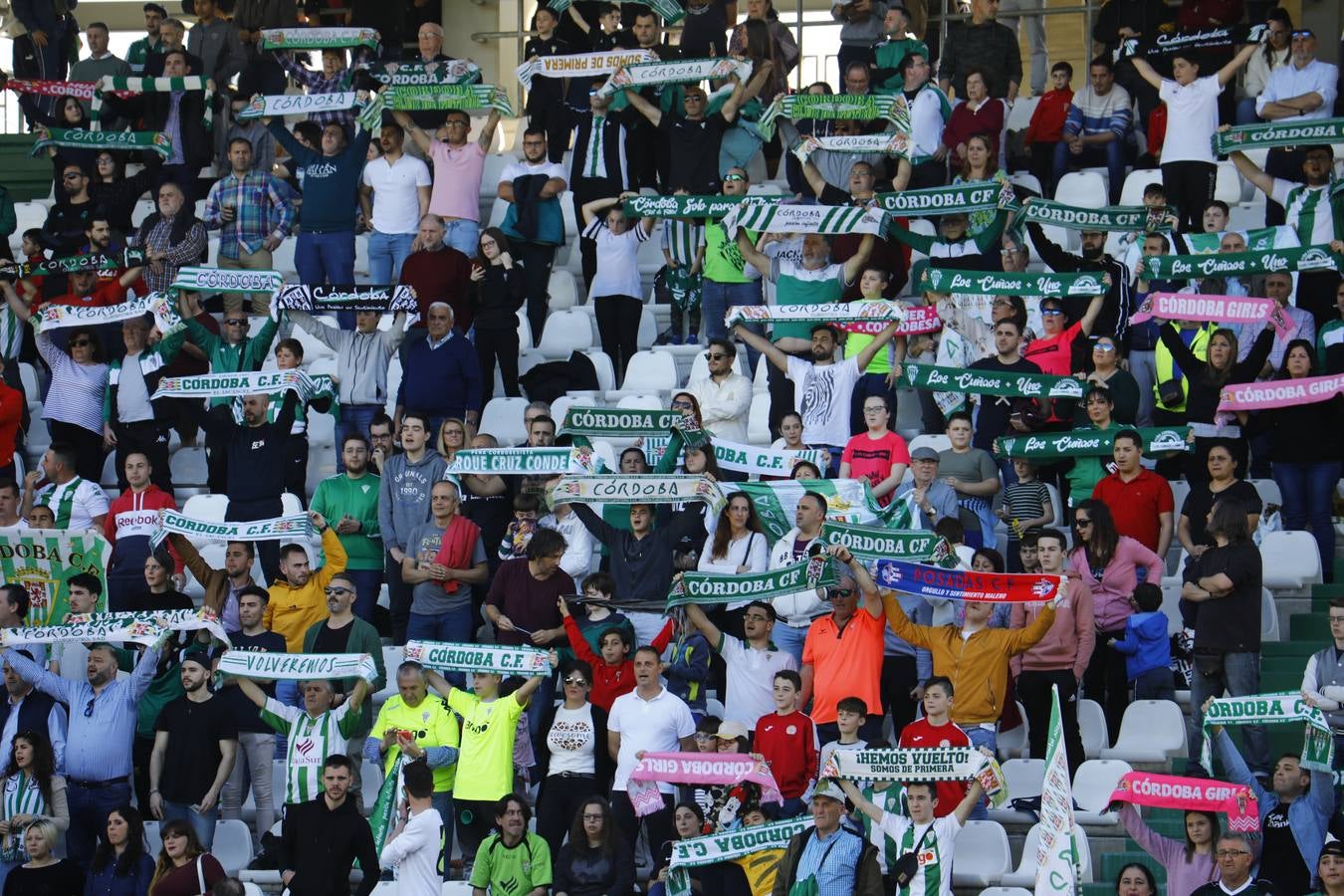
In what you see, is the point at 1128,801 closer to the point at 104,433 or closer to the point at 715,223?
the point at 715,223

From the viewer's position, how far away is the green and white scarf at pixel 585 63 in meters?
18.7

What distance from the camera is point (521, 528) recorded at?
14398mm

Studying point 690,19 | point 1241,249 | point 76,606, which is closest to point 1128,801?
point 1241,249

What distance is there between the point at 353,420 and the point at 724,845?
5.14 meters

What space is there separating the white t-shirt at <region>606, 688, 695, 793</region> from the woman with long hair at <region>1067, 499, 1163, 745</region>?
237 centimetres

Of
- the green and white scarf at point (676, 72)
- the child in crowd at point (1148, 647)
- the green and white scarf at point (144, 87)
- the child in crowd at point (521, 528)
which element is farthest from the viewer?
the green and white scarf at point (144, 87)

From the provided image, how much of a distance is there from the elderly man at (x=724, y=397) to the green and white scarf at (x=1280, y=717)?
423 cm

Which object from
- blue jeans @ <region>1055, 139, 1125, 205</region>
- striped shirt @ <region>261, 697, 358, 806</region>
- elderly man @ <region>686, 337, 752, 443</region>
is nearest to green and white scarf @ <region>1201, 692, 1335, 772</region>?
elderly man @ <region>686, 337, 752, 443</region>

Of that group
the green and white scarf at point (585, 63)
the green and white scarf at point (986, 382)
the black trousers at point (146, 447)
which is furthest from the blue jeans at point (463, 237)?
the green and white scarf at point (986, 382)

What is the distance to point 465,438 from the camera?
49.6 ft

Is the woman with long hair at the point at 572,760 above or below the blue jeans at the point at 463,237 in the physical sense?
below

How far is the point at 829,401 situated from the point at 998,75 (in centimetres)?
471

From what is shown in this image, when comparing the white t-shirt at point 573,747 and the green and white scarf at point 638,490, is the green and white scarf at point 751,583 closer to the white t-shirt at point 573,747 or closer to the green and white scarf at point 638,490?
the green and white scarf at point 638,490

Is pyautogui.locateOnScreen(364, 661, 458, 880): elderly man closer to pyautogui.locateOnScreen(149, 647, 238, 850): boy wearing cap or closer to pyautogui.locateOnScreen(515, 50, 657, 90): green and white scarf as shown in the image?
pyautogui.locateOnScreen(149, 647, 238, 850): boy wearing cap
